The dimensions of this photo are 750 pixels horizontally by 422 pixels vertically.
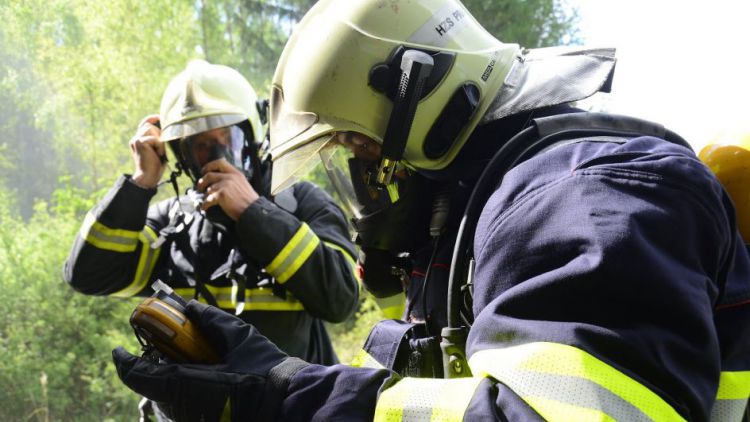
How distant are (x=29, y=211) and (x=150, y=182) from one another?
249 cm

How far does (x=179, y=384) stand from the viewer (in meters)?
1.30

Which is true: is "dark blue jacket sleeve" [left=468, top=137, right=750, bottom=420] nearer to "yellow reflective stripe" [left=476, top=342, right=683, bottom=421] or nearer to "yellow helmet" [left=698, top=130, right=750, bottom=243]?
"yellow reflective stripe" [left=476, top=342, right=683, bottom=421]

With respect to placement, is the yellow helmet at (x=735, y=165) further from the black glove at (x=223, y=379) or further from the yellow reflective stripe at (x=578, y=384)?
the black glove at (x=223, y=379)

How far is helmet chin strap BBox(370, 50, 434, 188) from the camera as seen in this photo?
4.74 ft

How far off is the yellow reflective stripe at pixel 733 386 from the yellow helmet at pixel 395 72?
2.37ft

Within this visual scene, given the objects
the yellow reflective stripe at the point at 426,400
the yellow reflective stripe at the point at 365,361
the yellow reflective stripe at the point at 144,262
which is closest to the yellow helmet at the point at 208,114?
the yellow reflective stripe at the point at 144,262

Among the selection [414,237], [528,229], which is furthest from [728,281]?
[414,237]

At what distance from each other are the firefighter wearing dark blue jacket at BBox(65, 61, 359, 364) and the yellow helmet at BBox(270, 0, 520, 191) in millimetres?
1061

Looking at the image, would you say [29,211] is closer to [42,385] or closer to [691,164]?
[42,385]

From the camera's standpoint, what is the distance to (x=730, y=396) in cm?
116

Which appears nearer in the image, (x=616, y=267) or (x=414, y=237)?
(x=616, y=267)

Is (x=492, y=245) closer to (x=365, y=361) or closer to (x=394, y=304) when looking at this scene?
(x=365, y=361)

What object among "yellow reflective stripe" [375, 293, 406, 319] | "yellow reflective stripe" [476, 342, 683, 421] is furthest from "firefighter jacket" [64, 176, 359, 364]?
"yellow reflective stripe" [476, 342, 683, 421]

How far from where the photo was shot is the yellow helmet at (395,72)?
1.50m
